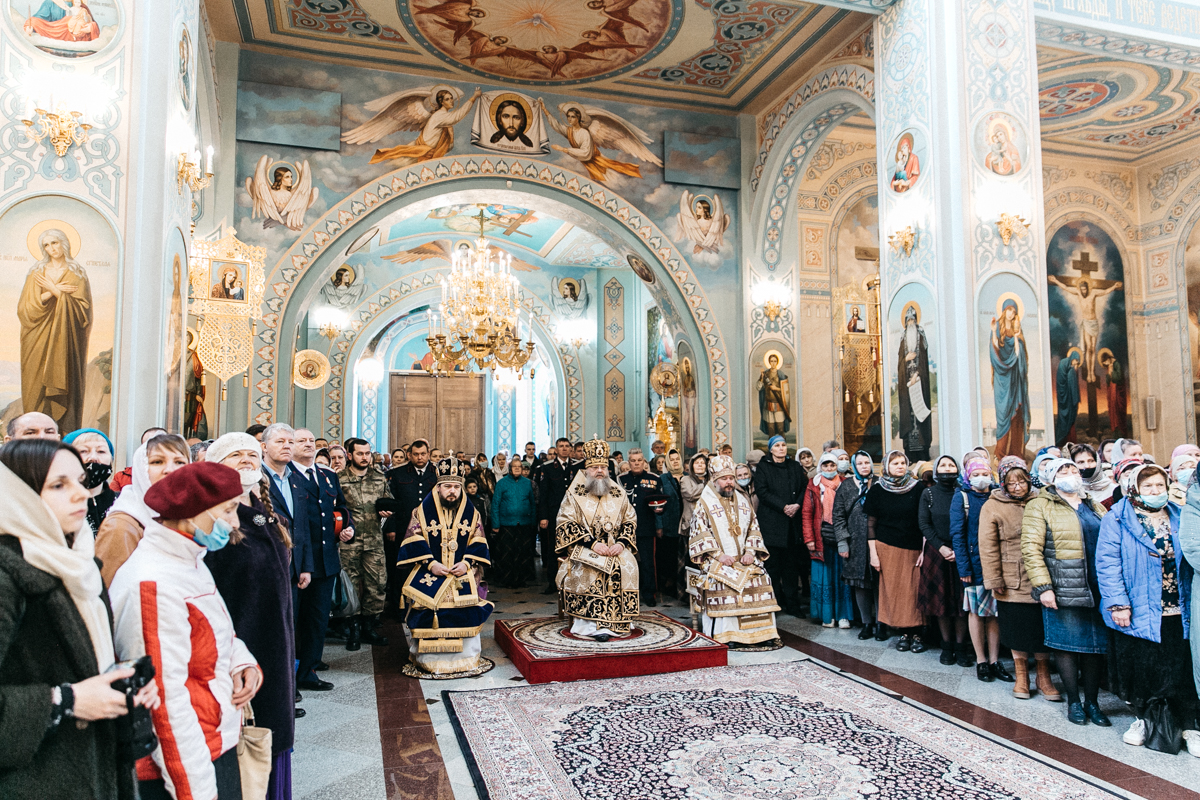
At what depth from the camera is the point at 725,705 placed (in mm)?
5195

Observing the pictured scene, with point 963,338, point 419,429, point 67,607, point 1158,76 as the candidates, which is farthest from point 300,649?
point 419,429

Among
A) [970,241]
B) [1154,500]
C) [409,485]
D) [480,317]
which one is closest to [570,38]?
[480,317]

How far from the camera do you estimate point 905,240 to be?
816 cm

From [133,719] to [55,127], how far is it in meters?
4.44

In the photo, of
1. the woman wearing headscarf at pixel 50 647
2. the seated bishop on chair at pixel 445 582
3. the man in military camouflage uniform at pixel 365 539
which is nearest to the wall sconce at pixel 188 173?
the man in military camouflage uniform at pixel 365 539

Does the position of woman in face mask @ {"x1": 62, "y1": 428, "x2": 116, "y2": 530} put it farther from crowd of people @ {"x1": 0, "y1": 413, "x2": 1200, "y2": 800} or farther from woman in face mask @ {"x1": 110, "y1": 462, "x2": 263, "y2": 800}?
woman in face mask @ {"x1": 110, "y1": 462, "x2": 263, "y2": 800}

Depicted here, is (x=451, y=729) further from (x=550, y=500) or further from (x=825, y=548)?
(x=550, y=500)

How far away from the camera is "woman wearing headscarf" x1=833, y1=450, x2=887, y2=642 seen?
706 centimetres

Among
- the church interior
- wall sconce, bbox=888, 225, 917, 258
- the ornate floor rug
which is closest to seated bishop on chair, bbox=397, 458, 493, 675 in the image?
the church interior

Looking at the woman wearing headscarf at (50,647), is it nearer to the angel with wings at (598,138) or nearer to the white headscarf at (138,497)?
the white headscarf at (138,497)

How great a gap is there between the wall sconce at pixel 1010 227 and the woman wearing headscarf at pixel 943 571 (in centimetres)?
261

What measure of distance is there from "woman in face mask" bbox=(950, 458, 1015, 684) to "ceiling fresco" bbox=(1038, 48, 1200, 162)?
7.01 metres

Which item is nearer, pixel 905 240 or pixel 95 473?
pixel 95 473

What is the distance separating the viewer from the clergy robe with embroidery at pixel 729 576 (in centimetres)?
691
